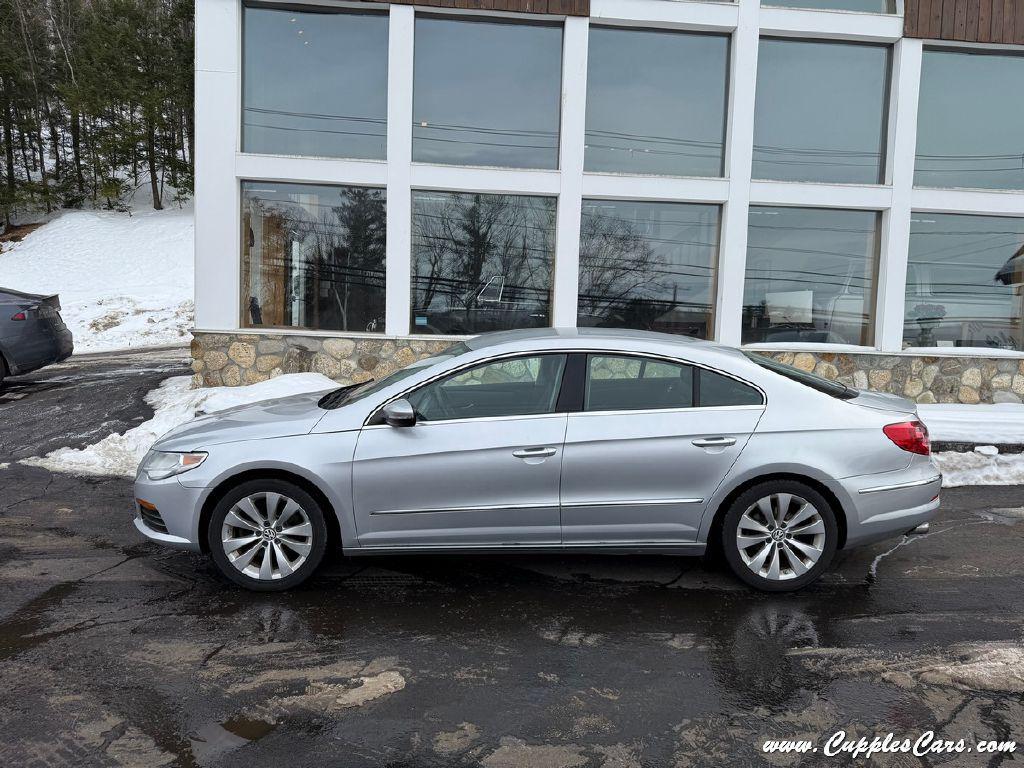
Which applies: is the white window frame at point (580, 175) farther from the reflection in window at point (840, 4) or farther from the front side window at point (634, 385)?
the front side window at point (634, 385)

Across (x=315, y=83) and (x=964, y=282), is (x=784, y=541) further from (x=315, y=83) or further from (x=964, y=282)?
(x=315, y=83)

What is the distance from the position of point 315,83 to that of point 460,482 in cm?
844

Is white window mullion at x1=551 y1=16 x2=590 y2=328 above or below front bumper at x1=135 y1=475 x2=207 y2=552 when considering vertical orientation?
above

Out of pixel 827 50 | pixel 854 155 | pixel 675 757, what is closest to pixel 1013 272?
pixel 854 155

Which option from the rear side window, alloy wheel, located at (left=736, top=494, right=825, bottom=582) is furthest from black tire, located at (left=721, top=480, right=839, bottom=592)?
the rear side window

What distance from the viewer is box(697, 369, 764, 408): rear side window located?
187 inches

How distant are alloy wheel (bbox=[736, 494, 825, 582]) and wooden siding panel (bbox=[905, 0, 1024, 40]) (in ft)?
31.4

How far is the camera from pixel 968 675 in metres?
3.65

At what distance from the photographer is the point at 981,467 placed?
8008 millimetres

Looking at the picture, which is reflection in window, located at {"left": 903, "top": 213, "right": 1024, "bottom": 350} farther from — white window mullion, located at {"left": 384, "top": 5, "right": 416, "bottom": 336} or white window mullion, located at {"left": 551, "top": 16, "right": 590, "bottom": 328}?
white window mullion, located at {"left": 384, "top": 5, "right": 416, "bottom": 336}

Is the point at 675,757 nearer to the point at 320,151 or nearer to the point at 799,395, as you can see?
the point at 799,395

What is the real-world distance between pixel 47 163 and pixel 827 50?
40.4 m

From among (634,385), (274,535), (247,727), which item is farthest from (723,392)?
(247,727)

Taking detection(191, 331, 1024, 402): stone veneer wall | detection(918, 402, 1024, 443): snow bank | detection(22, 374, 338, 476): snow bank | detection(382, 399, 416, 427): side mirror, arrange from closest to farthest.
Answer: detection(382, 399, 416, 427): side mirror, detection(22, 374, 338, 476): snow bank, detection(918, 402, 1024, 443): snow bank, detection(191, 331, 1024, 402): stone veneer wall
